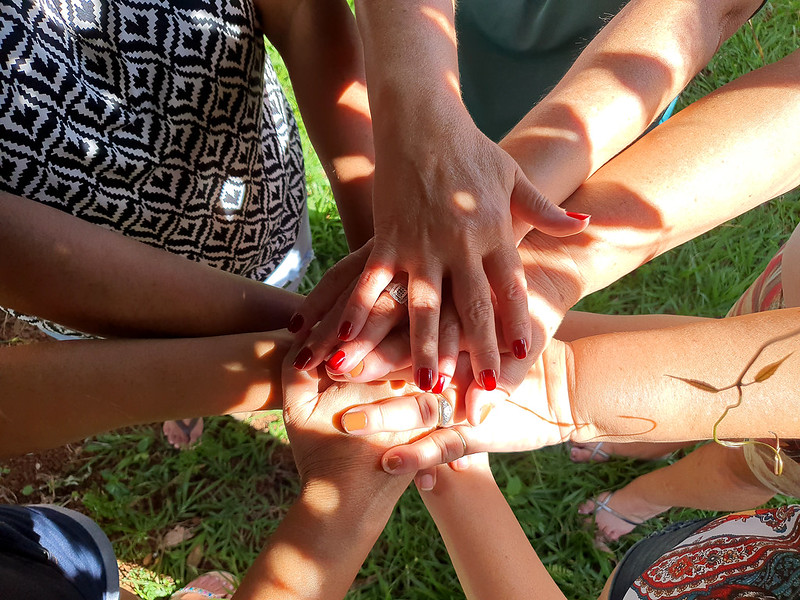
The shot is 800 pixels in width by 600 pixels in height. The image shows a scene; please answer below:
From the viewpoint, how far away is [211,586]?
2336mm

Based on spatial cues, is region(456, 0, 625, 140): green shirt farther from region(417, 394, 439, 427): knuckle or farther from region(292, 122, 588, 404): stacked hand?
region(417, 394, 439, 427): knuckle

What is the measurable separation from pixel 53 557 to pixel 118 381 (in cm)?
43

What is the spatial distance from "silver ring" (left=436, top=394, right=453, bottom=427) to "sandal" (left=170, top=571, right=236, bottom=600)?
1343 mm

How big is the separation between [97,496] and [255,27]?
205cm

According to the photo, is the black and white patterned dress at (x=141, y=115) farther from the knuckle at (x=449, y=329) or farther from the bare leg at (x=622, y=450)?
the bare leg at (x=622, y=450)

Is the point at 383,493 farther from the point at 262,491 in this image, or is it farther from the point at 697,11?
the point at 697,11

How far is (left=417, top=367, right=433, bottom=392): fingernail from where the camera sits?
1392mm

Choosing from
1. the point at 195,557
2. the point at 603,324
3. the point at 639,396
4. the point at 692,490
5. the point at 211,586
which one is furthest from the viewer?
the point at 195,557

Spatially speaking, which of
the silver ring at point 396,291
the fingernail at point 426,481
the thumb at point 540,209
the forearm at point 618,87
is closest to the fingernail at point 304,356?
the silver ring at point 396,291

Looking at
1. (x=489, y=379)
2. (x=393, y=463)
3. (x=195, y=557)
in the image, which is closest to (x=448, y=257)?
(x=489, y=379)

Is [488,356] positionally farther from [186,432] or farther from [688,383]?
[186,432]

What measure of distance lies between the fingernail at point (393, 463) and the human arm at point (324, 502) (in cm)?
3

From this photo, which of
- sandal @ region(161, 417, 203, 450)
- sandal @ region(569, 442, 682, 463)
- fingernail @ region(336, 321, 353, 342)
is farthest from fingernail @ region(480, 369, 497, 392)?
sandal @ region(161, 417, 203, 450)

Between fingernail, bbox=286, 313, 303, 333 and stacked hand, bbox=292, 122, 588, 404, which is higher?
stacked hand, bbox=292, 122, 588, 404
